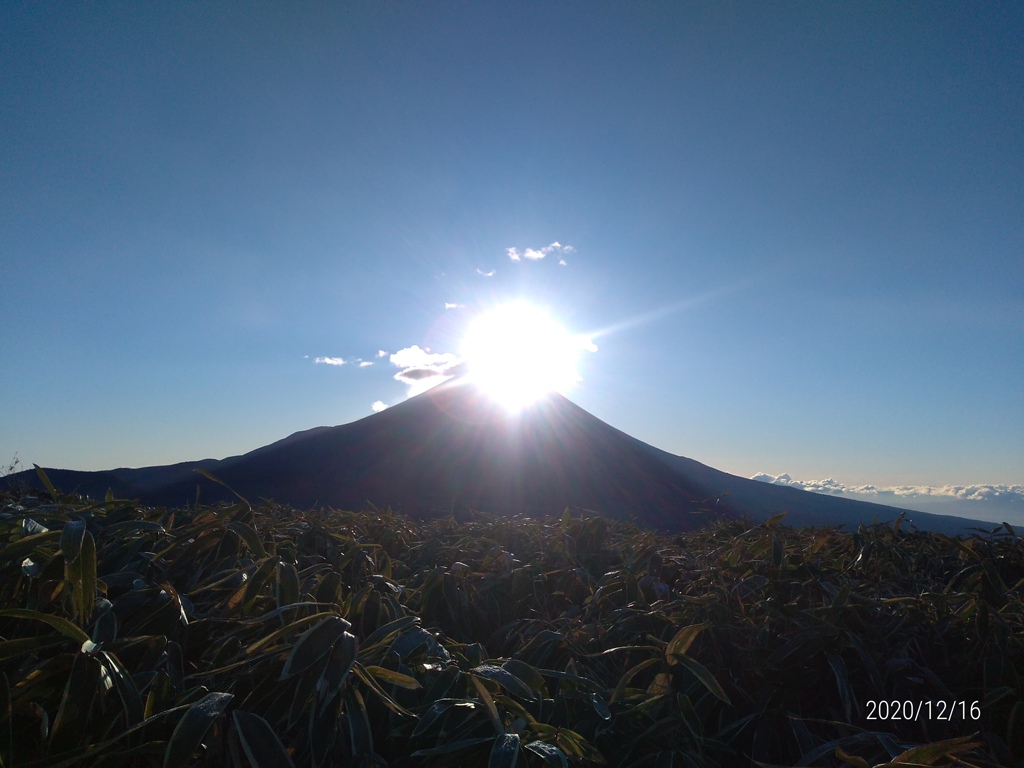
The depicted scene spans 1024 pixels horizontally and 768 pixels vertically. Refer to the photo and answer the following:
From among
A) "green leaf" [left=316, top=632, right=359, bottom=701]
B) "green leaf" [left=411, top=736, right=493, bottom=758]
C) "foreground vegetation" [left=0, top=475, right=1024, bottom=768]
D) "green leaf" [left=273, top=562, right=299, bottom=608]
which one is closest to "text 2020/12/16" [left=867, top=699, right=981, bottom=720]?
A: "foreground vegetation" [left=0, top=475, right=1024, bottom=768]

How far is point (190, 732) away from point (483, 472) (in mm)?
22064

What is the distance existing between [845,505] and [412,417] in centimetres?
2075

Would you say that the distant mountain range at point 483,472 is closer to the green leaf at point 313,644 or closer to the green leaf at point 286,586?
the green leaf at point 286,586

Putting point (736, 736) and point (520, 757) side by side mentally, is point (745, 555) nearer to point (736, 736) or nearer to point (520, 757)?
point (736, 736)

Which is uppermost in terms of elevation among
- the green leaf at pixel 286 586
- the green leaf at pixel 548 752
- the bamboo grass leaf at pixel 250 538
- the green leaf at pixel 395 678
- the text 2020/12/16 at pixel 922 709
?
the bamboo grass leaf at pixel 250 538

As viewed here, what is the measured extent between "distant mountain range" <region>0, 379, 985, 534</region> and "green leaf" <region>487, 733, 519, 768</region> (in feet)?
56.8

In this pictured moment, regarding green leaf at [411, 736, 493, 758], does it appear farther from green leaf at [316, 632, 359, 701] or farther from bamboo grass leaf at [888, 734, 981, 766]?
bamboo grass leaf at [888, 734, 981, 766]

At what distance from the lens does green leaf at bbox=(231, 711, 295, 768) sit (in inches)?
32.1

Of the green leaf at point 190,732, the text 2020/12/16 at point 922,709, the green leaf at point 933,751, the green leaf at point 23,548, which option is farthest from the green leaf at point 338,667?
the text 2020/12/16 at point 922,709

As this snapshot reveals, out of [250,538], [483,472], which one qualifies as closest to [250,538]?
[250,538]

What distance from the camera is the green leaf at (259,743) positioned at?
82 cm

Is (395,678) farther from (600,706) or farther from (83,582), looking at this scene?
(83,582)

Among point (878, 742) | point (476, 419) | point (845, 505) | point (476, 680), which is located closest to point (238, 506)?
point (476, 680)

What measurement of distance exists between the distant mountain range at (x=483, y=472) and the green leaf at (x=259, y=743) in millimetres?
17289
